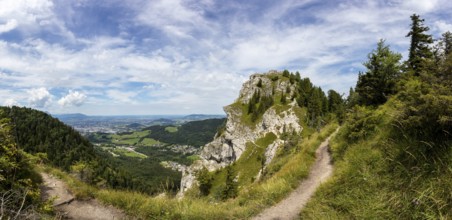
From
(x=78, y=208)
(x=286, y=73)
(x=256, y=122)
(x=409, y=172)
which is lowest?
(x=78, y=208)

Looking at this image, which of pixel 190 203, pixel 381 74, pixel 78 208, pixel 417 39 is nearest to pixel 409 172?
pixel 190 203

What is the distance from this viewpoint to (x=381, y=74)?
75.2ft

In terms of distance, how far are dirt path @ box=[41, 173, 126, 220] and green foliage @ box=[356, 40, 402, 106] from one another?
82.2ft

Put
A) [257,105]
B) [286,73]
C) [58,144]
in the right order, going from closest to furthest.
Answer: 1. [257,105]
2. [286,73]
3. [58,144]

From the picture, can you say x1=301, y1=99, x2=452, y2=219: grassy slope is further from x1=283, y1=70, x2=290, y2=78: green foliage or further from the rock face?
x1=283, y1=70, x2=290, y2=78: green foliage

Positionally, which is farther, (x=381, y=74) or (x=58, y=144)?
(x=58, y=144)

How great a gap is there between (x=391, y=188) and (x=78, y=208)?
11500 millimetres

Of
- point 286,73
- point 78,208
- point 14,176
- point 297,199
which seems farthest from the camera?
point 286,73

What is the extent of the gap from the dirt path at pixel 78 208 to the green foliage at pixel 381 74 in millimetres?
25068

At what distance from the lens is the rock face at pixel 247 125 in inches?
3068

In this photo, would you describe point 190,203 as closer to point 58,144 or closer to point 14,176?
point 14,176

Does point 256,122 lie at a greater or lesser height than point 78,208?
greater

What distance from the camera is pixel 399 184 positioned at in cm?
588

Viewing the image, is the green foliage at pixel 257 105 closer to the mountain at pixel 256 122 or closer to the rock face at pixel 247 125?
the mountain at pixel 256 122
